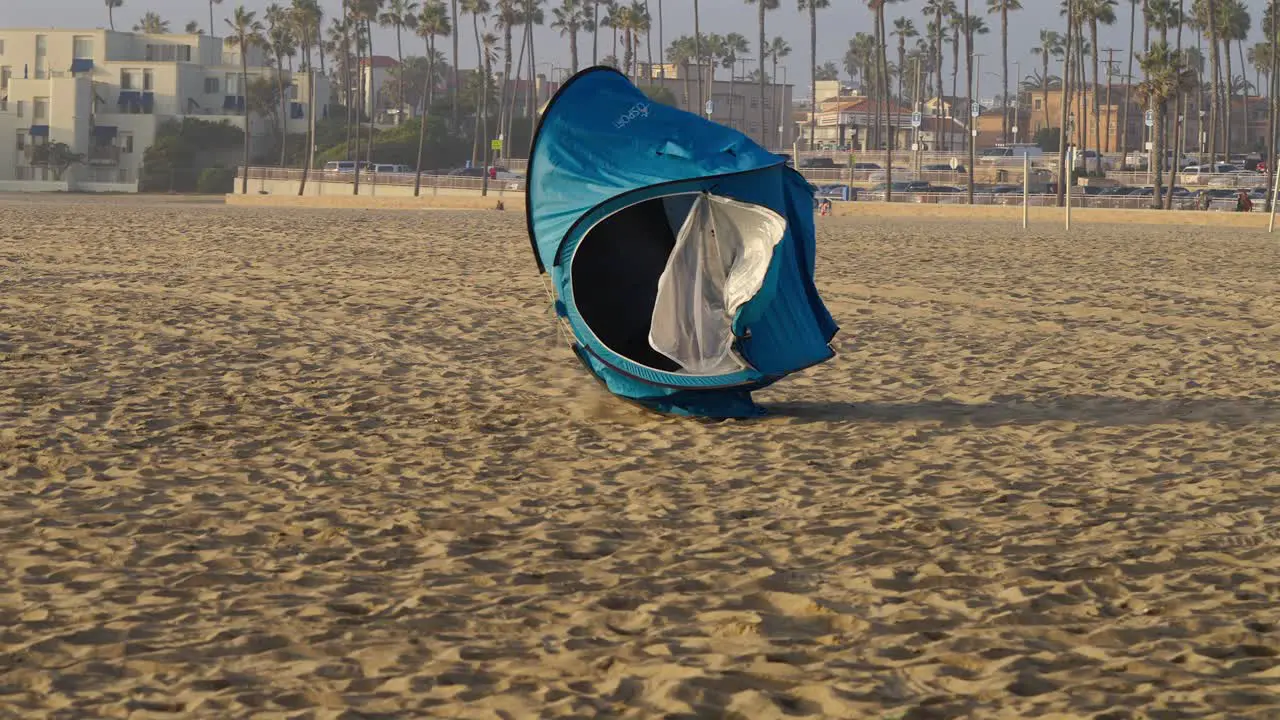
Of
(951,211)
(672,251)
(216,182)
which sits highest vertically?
(216,182)

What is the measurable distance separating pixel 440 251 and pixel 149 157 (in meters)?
67.9

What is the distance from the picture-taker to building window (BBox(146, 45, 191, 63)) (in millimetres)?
98938

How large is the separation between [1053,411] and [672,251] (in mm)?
2769

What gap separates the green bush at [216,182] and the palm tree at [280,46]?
710 cm

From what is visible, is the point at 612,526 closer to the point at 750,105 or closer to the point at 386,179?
the point at 386,179

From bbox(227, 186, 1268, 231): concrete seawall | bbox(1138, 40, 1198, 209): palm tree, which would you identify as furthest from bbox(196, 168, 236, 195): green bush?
bbox(1138, 40, 1198, 209): palm tree

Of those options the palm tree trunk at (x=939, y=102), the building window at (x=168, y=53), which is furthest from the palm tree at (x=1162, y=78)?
the building window at (x=168, y=53)

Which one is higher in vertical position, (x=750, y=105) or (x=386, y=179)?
(x=750, y=105)

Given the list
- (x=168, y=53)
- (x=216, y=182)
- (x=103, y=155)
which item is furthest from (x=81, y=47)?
(x=216, y=182)

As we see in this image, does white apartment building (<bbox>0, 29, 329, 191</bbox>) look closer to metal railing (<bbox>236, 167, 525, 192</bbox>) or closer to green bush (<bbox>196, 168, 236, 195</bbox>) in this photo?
green bush (<bbox>196, 168, 236, 195</bbox>)

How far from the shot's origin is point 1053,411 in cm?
1070

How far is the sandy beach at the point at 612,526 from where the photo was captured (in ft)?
17.5

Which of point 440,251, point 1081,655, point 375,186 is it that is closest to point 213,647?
point 1081,655

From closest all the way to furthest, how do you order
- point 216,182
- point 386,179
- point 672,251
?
point 672,251
point 386,179
point 216,182
